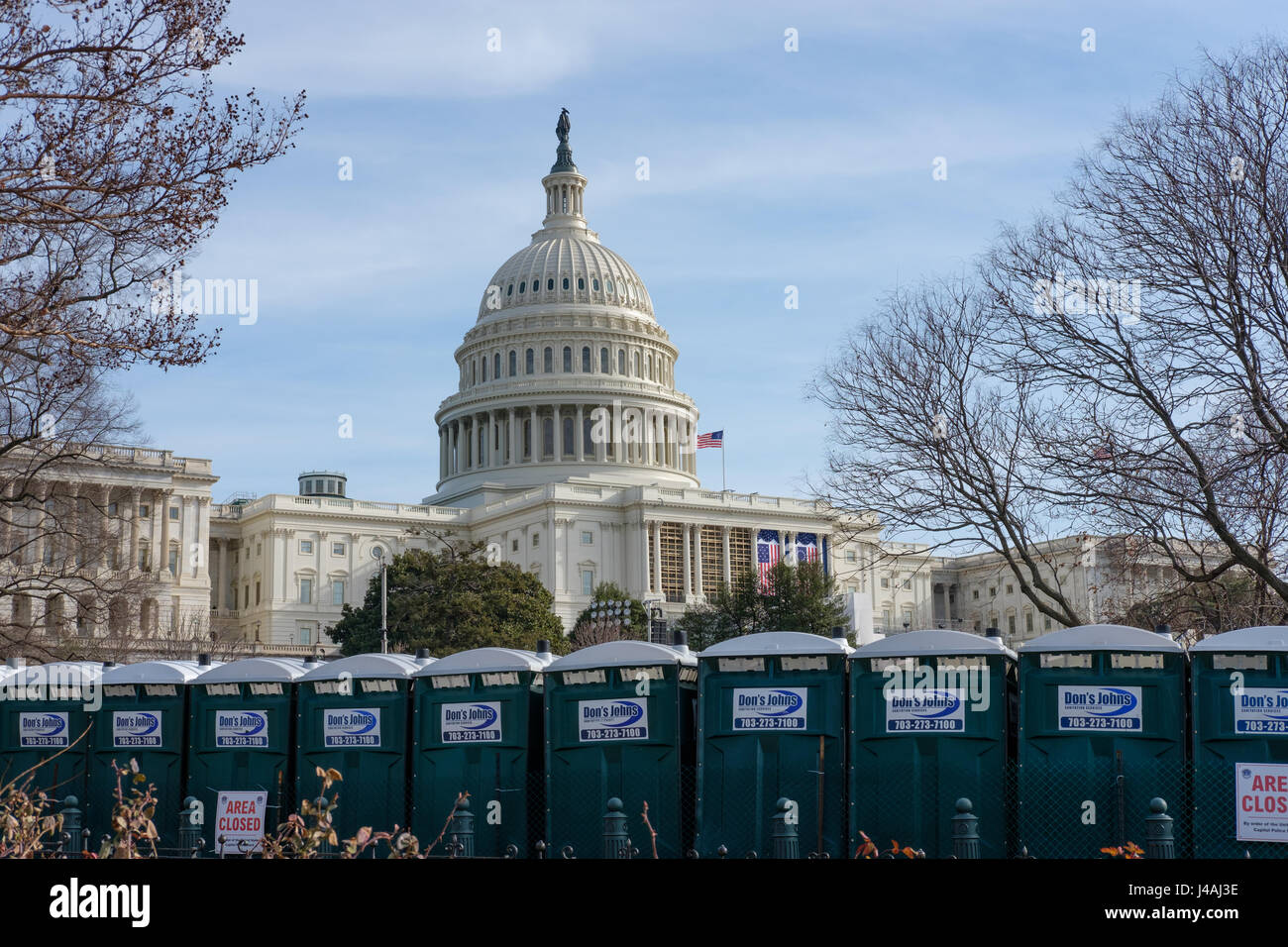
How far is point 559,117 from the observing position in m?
138

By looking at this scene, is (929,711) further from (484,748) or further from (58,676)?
(58,676)

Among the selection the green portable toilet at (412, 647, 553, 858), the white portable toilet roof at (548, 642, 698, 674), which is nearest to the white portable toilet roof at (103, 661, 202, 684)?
the green portable toilet at (412, 647, 553, 858)

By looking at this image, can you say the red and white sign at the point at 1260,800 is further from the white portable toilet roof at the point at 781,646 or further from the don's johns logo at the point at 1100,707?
the white portable toilet roof at the point at 781,646

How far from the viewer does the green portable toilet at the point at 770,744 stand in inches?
642

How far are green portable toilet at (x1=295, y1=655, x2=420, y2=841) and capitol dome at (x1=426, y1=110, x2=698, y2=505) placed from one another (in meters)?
99.3

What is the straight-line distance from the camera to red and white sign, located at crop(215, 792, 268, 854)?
1772 centimetres

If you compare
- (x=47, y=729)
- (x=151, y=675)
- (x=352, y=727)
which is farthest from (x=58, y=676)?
(x=352, y=727)

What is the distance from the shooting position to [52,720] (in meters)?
19.3

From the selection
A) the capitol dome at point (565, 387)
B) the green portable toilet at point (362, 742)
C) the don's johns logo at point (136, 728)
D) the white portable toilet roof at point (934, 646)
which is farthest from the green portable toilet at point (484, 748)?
the capitol dome at point (565, 387)

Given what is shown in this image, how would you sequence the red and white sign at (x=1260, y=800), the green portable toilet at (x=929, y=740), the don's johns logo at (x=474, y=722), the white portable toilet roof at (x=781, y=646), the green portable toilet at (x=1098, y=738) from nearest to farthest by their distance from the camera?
the red and white sign at (x=1260, y=800), the green portable toilet at (x=1098, y=738), the green portable toilet at (x=929, y=740), the white portable toilet roof at (x=781, y=646), the don's johns logo at (x=474, y=722)

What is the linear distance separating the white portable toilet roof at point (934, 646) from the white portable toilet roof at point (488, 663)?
3668mm

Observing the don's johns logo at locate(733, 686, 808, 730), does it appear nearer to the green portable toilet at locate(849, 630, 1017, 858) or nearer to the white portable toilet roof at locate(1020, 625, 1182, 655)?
the green portable toilet at locate(849, 630, 1017, 858)
